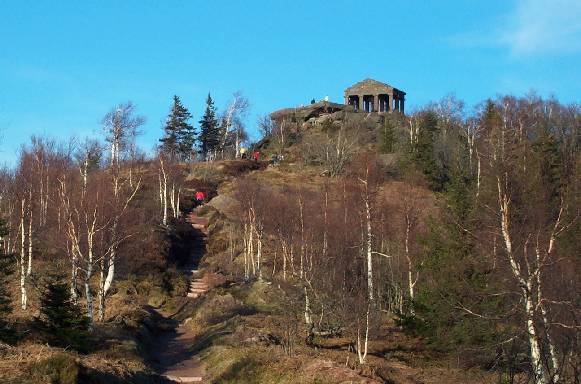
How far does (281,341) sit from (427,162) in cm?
4067

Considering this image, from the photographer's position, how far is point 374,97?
307 ft

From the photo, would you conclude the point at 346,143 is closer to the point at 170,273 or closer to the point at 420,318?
the point at 170,273

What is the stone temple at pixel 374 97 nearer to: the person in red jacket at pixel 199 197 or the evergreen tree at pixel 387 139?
the evergreen tree at pixel 387 139

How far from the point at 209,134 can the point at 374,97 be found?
2637 centimetres

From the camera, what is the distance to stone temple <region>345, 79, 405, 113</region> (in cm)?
9244

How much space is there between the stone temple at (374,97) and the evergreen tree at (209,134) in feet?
70.1

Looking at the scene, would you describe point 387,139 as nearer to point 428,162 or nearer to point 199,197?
point 428,162

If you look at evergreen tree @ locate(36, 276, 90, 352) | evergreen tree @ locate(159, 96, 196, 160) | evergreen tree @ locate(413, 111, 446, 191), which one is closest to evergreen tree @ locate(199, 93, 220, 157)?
evergreen tree @ locate(159, 96, 196, 160)

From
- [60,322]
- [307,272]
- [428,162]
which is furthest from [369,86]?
[60,322]

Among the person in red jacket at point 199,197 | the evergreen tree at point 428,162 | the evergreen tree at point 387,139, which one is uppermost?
the evergreen tree at point 387,139

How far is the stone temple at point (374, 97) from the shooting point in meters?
92.4

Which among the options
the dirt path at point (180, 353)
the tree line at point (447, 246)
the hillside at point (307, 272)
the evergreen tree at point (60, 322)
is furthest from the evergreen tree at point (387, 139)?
the evergreen tree at point (60, 322)

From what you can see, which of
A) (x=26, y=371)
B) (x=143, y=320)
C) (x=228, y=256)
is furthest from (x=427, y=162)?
(x=26, y=371)

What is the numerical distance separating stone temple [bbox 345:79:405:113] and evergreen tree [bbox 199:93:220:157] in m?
21.4
